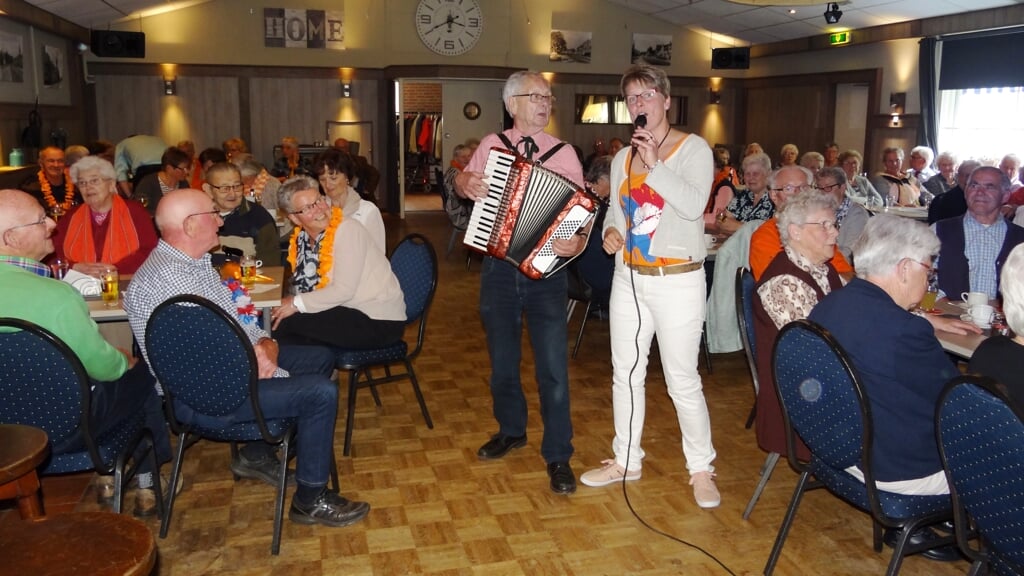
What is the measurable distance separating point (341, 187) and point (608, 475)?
2.14m

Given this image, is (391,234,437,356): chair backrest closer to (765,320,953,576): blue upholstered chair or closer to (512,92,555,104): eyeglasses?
(512,92,555,104): eyeglasses

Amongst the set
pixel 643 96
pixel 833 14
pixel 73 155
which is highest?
pixel 833 14

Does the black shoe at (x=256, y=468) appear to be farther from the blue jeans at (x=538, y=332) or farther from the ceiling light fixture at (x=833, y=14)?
the ceiling light fixture at (x=833, y=14)

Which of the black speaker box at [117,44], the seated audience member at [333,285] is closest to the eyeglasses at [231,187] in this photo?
the seated audience member at [333,285]

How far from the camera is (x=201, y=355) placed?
2680 millimetres

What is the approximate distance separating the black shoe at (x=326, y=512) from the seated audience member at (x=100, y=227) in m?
1.91

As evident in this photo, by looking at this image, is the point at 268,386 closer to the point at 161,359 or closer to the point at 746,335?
the point at 161,359

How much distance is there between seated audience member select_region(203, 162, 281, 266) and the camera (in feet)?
15.6

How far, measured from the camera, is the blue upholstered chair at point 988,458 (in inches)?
71.8

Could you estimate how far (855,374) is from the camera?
2238mm

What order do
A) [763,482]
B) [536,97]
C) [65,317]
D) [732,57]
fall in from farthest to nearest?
[732,57] < [536,97] < [763,482] < [65,317]

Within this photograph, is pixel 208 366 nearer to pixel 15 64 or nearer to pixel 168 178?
pixel 168 178

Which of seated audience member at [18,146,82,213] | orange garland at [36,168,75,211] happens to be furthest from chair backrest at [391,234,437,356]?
seated audience member at [18,146,82,213]

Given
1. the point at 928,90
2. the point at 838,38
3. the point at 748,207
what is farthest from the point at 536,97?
the point at 838,38
